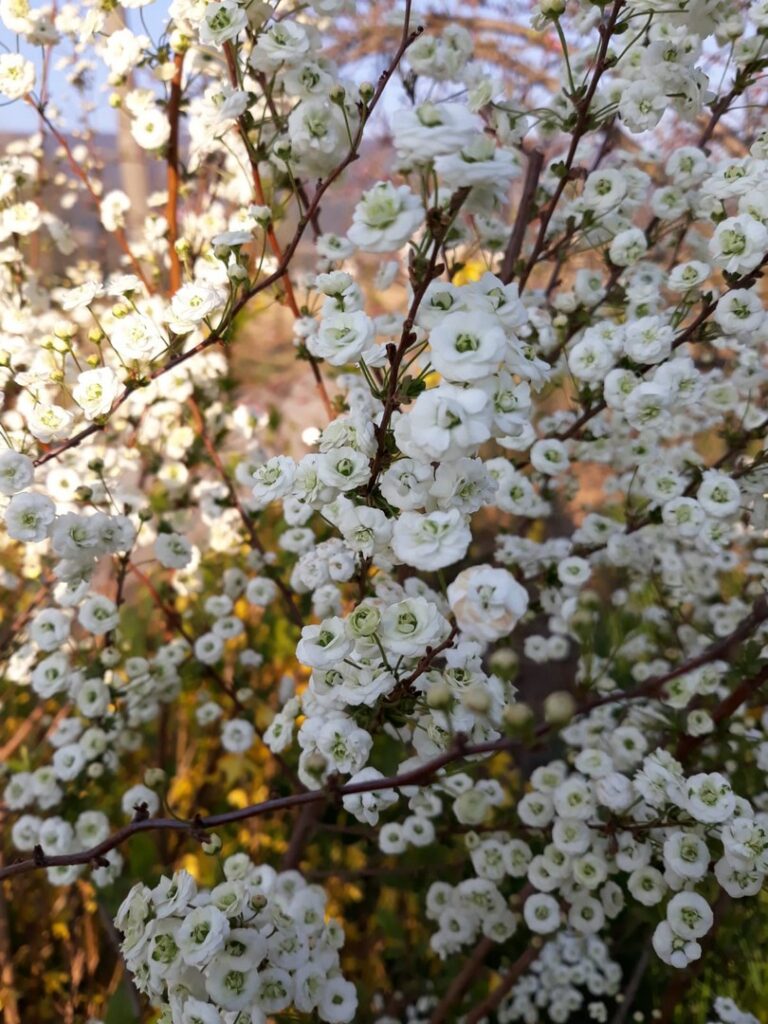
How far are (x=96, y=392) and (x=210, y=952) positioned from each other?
757 mm

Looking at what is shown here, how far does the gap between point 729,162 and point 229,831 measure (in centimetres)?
230

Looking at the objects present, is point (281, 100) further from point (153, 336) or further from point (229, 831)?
point (229, 831)

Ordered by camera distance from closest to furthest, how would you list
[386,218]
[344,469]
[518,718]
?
[518,718] < [386,218] < [344,469]

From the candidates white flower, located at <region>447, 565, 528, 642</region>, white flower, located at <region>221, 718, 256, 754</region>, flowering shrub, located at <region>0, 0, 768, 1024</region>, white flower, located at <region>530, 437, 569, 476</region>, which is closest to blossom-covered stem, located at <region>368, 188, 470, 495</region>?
flowering shrub, located at <region>0, 0, 768, 1024</region>

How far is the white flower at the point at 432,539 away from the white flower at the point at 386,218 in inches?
11.0

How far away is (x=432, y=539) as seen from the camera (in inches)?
31.7

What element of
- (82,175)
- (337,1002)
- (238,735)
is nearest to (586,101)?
(82,175)

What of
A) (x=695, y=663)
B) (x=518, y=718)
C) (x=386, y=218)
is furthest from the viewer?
(x=695, y=663)

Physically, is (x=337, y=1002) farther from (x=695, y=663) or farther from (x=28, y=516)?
(x=28, y=516)

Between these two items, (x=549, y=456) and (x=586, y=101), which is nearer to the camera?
(x=586, y=101)

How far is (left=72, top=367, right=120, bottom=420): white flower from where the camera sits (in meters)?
1.13

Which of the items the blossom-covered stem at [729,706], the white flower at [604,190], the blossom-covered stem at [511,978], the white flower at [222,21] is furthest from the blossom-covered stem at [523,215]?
the blossom-covered stem at [511,978]

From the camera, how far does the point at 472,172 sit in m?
0.70

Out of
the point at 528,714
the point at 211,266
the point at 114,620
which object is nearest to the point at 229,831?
the point at 114,620
